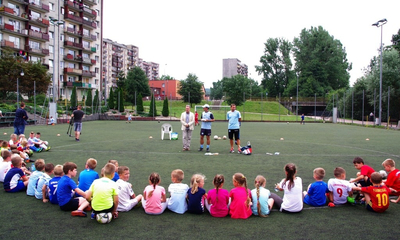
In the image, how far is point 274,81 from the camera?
89812 millimetres

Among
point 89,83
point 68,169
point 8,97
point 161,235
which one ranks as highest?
point 89,83

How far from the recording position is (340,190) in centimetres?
576

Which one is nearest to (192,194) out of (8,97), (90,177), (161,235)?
(161,235)

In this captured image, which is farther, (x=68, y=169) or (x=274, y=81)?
(x=274, y=81)

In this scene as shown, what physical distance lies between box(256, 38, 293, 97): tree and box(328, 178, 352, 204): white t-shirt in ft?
279

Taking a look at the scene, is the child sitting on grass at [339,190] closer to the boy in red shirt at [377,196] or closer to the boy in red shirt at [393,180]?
the boy in red shirt at [377,196]

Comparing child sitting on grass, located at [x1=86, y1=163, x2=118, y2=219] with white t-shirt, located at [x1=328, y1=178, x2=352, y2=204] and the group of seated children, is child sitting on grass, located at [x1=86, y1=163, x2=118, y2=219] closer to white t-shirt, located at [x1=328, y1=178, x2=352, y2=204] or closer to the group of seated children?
the group of seated children

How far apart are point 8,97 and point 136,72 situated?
3953 cm

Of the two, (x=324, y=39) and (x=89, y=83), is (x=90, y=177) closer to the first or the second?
(x=89, y=83)

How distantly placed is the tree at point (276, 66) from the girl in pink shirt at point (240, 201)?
8590 cm

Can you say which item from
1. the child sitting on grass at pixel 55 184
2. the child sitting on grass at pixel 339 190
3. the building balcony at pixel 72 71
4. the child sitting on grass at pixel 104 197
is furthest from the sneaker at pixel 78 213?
the building balcony at pixel 72 71

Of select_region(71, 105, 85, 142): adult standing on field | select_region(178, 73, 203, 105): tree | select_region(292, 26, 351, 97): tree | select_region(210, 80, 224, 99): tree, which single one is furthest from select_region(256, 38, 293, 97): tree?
select_region(71, 105, 85, 142): adult standing on field

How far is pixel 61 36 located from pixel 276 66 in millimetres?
58544

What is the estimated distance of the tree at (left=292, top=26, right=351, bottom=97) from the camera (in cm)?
7694
